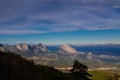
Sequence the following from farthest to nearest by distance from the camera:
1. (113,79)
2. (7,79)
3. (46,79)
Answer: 1. (113,79)
2. (46,79)
3. (7,79)

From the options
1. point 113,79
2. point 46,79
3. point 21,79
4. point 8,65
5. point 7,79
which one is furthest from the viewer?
point 113,79

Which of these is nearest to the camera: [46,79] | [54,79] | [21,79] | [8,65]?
[21,79]

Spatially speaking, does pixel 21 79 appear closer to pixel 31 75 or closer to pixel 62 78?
pixel 31 75

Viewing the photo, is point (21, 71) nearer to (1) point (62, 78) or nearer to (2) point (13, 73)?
(2) point (13, 73)

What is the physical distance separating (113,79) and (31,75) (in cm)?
13350

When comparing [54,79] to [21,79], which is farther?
[54,79]

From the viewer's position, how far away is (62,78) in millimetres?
23406

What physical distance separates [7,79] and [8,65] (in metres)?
2.33

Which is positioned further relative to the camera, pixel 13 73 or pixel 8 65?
pixel 8 65

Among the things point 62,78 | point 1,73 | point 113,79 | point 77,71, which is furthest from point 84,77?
point 113,79

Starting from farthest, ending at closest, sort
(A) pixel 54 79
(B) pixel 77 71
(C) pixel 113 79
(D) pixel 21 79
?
(C) pixel 113 79, (B) pixel 77 71, (A) pixel 54 79, (D) pixel 21 79

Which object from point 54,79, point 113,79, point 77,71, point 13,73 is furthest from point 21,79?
point 113,79

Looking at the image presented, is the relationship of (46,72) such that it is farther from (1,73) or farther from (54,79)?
(1,73)

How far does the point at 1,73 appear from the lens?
1523cm
